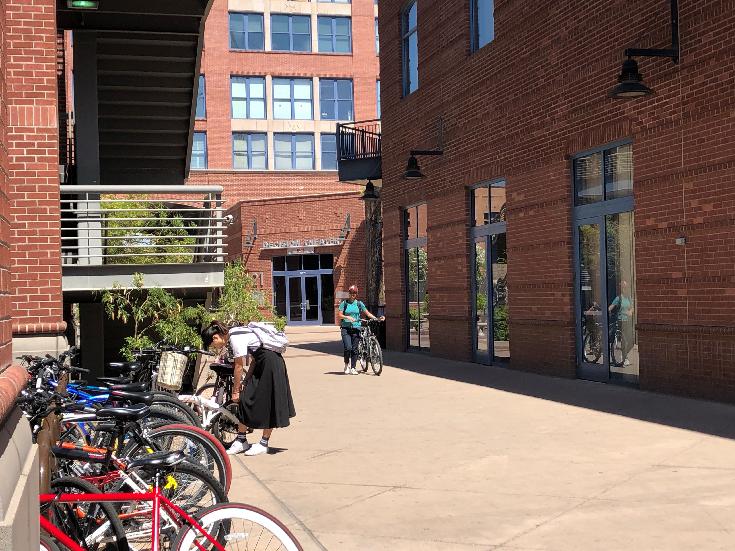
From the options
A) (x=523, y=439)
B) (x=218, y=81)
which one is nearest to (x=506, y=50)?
(x=523, y=439)

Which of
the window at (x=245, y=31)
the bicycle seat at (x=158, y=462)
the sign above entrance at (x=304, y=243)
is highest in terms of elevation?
the window at (x=245, y=31)

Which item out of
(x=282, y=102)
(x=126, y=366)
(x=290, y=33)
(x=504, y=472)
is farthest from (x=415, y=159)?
(x=290, y=33)

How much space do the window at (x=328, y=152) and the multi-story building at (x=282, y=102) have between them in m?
0.05

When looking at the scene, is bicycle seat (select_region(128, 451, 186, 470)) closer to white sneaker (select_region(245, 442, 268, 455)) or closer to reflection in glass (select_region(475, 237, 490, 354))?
white sneaker (select_region(245, 442, 268, 455))

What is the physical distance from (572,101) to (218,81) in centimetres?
3974

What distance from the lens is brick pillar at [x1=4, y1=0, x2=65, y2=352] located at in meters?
11.1

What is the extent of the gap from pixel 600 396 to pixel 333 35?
4465 cm

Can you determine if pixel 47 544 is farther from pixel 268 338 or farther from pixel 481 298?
pixel 481 298

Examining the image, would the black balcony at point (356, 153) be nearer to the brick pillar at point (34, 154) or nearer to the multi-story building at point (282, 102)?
the brick pillar at point (34, 154)

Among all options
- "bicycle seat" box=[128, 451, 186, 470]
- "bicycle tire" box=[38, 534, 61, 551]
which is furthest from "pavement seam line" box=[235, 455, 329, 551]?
"bicycle tire" box=[38, 534, 61, 551]

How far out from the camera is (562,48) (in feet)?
55.1

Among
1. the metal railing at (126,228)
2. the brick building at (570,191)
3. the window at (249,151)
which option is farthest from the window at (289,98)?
the metal railing at (126,228)

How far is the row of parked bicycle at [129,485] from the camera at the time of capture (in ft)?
14.3

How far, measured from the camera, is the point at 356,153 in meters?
29.0
